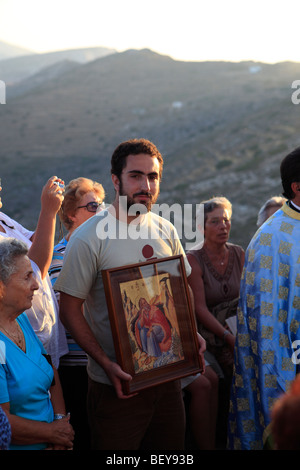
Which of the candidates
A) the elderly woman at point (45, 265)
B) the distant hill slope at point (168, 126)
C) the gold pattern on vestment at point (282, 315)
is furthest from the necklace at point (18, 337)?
the distant hill slope at point (168, 126)

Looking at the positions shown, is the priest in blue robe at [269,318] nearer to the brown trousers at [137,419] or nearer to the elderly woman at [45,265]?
the brown trousers at [137,419]

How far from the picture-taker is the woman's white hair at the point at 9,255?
2609 millimetres

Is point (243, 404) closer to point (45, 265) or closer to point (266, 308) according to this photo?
point (266, 308)

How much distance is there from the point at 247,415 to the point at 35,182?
41.5 meters

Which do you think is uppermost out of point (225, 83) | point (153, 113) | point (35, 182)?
point (225, 83)

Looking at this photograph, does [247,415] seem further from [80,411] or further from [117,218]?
[117,218]

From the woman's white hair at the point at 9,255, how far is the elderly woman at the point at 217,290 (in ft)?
6.17

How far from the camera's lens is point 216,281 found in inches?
169

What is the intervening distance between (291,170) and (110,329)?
1462 mm

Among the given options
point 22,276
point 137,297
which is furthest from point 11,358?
point 137,297

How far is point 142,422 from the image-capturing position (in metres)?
2.83

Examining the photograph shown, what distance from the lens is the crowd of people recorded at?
2.63 meters

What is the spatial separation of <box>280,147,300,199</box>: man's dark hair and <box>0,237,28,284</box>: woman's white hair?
1.64 m

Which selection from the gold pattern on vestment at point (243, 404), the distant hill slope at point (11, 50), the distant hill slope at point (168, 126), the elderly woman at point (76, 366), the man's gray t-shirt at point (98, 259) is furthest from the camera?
the distant hill slope at point (11, 50)
